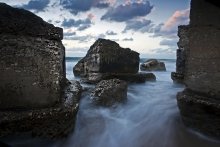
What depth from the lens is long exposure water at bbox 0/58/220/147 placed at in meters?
3.46

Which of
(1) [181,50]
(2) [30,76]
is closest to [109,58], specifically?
(1) [181,50]

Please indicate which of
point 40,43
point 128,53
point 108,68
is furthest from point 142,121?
point 128,53

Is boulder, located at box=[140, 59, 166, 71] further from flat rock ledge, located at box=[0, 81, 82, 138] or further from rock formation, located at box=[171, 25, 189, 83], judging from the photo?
flat rock ledge, located at box=[0, 81, 82, 138]

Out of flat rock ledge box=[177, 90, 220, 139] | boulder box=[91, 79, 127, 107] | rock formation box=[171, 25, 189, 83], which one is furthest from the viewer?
rock formation box=[171, 25, 189, 83]

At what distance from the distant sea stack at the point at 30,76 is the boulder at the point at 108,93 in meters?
1.76

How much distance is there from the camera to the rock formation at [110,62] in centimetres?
792

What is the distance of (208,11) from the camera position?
3594mm

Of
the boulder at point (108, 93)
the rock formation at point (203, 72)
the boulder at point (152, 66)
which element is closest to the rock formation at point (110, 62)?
the boulder at point (108, 93)

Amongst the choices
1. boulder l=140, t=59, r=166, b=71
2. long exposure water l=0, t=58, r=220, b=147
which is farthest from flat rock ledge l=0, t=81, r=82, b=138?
boulder l=140, t=59, r=166, b=71

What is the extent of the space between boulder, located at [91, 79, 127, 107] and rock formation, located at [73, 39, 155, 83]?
7.93 ft

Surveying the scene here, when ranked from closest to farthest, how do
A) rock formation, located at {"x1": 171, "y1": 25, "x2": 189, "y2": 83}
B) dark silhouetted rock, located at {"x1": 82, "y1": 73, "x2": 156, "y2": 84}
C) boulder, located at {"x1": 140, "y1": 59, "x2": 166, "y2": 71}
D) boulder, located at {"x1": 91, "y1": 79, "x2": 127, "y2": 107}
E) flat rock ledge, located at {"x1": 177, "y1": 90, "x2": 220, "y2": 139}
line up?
flat rock ledge, located at {"x1": 177, "y1": 90, "x2": 220, "y2": 139} → boulder, located at {"x1": 91, "y1": 79, "x2": 127, "y2": 107} → dark silhouetted rock, located at {"x1": 82, "y1": 73, "x2": 156, "y2": 84} → rock formation, located at {"x1": 171, "y1": 25, "x2": 189, "y2": 83} → boulder, located at {"x1": 140, "y1": 59, "x2": 166, "y2": 71}

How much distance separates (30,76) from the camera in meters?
3.12

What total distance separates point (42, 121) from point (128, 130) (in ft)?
5.21

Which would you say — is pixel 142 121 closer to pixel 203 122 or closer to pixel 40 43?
pixel 203 122
